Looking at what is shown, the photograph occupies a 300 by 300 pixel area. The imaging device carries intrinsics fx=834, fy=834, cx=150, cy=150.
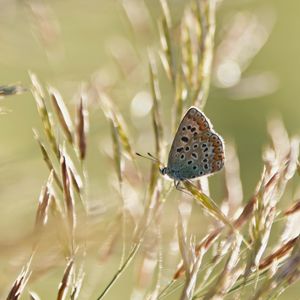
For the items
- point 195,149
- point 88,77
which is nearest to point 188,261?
point 195,149

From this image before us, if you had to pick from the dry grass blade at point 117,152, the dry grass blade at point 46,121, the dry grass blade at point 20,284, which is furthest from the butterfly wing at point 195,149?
the dry grass blade at point 20,284

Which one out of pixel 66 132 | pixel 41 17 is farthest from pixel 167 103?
pixel 66 132

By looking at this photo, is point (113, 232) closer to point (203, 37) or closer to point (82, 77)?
point (203, 37)

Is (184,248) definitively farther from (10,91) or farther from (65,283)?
(10,91)

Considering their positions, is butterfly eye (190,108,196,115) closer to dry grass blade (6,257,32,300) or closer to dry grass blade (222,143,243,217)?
dry grass blade (222,143,243,217)

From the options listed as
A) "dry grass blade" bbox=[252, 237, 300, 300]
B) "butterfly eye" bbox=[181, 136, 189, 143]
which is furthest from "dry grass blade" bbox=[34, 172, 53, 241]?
"butterfly eye" bbox=[181, 136, 189, 143]

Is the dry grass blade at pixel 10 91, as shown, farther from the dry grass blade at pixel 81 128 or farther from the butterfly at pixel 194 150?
the butterfly at pixel 194 150

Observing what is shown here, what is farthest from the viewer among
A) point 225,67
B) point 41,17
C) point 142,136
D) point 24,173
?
point 225,67
